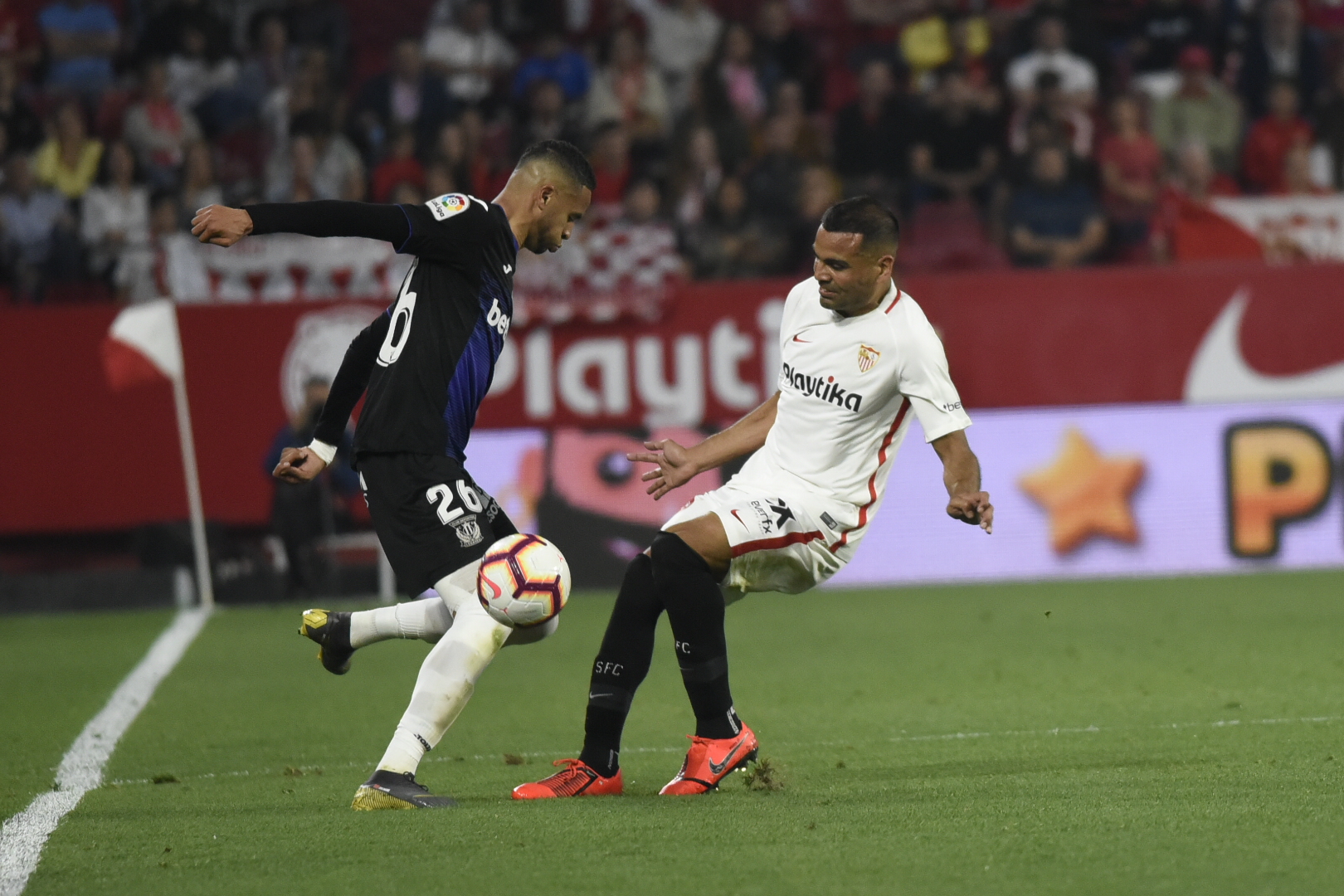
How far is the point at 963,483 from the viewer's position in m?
5.11

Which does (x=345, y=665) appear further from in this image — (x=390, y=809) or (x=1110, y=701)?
(x=1110, y=701)

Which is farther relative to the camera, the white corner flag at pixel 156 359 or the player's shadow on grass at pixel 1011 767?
the white corner flag at pixel 156 359

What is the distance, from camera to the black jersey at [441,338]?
5234 mm

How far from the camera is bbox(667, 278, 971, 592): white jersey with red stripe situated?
538cm

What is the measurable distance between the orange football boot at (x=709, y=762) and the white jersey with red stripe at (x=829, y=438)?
494mm

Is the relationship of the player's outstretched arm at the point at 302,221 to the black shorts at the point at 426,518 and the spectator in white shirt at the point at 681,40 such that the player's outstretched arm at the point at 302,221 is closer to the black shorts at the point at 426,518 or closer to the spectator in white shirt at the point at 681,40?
the black shorts at the point at 426,518

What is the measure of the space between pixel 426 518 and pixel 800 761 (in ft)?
5.29

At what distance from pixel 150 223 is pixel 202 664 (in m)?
5.28

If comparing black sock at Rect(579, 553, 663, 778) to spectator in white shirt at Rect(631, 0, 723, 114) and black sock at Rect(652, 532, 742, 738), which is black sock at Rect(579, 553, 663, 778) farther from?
spectator in white shirt at Rect(631, 0, 723, 114)

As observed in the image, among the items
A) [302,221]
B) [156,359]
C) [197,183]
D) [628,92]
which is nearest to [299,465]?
[302,221]

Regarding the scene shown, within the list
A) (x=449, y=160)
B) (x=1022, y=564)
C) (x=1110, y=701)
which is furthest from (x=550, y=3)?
(x=1110, y=701)

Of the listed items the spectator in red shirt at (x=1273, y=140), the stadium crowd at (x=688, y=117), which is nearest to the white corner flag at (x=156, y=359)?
the stadium crowd at (x=688, y=117)

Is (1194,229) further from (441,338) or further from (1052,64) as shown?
(441,338)

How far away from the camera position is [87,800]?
5.51 m
